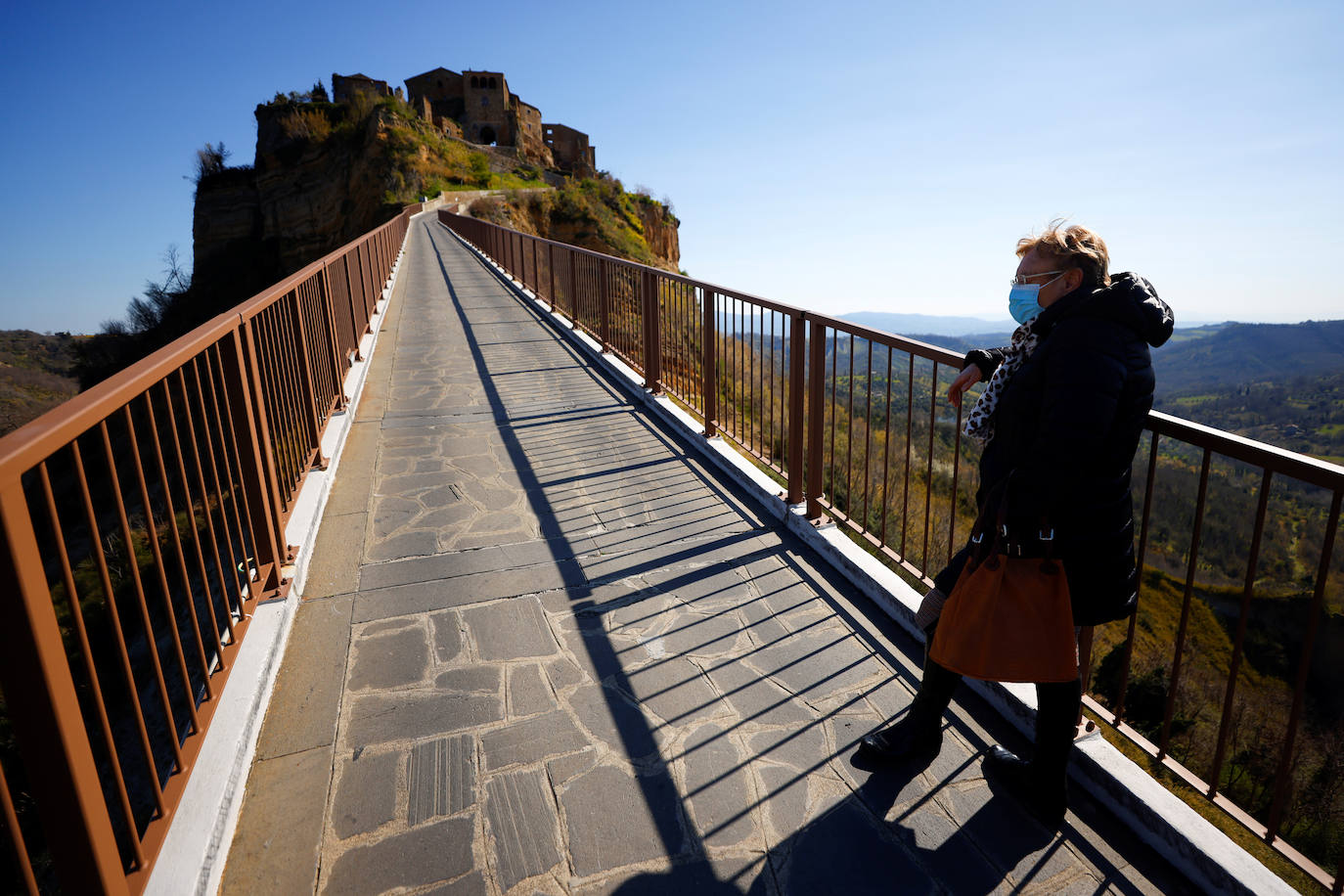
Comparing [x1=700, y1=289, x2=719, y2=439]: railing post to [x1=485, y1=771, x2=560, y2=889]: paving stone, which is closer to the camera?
[x1=485, y1=771, x2=560, y2=889]: paving stone

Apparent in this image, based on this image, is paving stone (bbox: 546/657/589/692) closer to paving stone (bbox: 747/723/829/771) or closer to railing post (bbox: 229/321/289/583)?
paving stone (bbox: 747/723/829/771)

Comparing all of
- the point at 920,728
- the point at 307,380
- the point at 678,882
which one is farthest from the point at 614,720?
the point at 307,380

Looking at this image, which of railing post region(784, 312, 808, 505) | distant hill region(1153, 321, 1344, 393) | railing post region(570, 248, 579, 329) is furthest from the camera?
distant hill region(1153, 321, 1344, 393)

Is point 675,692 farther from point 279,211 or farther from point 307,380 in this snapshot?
point 279,211

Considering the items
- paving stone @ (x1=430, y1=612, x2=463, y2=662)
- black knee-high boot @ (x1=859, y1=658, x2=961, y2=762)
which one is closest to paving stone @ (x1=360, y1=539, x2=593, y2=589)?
paving stone @ (x1=430, y1=612, x2=463, y2=662)

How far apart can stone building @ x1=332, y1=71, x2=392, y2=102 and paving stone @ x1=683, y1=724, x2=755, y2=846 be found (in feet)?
214

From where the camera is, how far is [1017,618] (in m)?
2.14

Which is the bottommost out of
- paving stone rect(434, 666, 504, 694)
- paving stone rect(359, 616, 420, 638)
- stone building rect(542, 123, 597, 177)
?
paving stone rect(434, 666, 504, 694)

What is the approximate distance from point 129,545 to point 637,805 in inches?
63.5

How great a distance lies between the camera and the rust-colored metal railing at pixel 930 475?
216 centimetres

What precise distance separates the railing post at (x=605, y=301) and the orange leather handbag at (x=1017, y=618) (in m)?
6.88

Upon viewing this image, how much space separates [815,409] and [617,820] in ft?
8.23

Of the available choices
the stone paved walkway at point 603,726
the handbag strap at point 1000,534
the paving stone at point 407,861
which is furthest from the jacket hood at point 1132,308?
the paving stone at point 407,861

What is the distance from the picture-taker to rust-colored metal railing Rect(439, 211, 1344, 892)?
7.07 ft
